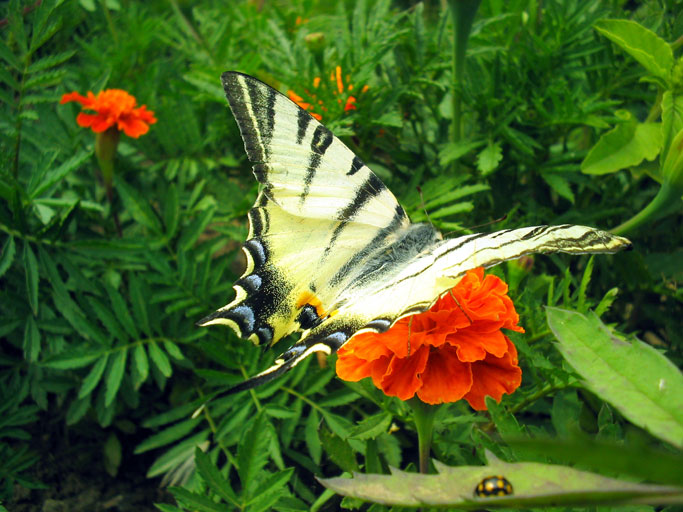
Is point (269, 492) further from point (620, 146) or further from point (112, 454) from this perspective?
point (620, 146)

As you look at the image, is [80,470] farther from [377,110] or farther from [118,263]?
[377,110]

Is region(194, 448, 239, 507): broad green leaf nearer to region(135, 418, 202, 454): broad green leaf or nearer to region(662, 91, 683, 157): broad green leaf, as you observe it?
region(135, 418, 202, 454): broad green leaf

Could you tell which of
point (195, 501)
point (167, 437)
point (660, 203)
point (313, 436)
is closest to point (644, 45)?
point (660, 203)

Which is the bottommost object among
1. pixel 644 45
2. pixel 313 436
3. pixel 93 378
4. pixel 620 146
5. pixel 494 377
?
pixel 313 436

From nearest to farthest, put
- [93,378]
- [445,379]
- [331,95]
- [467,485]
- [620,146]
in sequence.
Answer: [467,485], [445,379], [620,146], [93,378], [331,95]

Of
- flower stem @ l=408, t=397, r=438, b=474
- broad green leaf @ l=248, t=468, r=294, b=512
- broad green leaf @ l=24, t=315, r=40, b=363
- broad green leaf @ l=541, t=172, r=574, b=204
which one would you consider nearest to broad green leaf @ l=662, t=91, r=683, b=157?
broad green leaf @ l=541, t=172, r=574, b=204

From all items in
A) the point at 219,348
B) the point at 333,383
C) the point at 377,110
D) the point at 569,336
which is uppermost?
the point at 377,110

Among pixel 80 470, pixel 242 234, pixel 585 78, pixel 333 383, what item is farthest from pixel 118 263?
pixel 585 78
